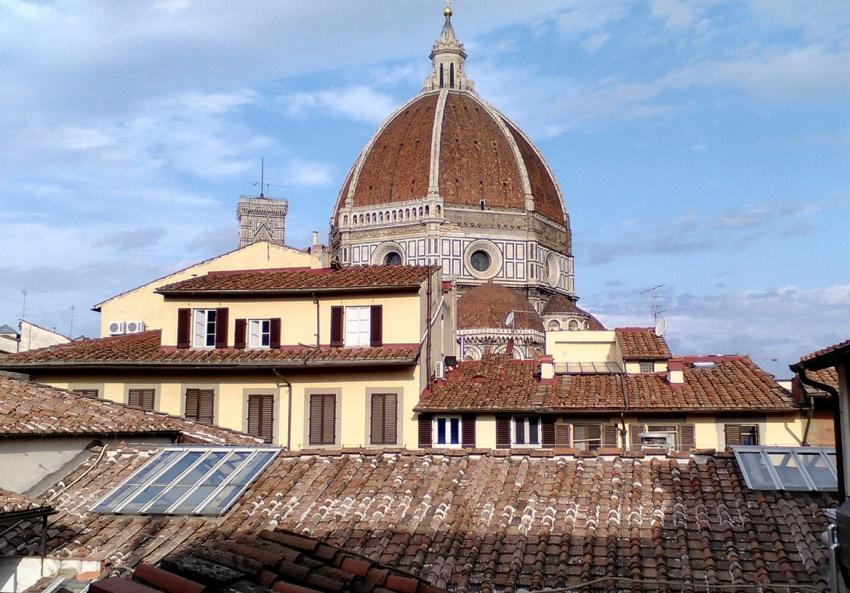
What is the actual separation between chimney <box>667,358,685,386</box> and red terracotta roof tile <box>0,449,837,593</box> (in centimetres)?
1330

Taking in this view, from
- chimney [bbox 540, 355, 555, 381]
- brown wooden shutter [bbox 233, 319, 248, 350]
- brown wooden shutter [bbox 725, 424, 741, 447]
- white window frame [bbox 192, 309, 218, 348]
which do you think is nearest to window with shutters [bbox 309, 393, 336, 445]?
brown wooden shutter [bbox 233, 319, 248, 350]

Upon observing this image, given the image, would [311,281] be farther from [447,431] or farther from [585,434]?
[585,434]

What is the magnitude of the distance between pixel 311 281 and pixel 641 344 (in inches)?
441

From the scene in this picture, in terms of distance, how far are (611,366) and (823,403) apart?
836 cm

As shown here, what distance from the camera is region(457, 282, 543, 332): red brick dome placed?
258 ft

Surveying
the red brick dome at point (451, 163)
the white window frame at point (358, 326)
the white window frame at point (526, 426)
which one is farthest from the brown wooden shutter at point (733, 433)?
the red brick dome at point (451, 163)

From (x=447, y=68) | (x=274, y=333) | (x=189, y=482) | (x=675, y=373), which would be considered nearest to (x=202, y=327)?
(x=274, y=333)

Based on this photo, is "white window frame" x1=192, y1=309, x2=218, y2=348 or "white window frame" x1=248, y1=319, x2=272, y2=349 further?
"white window frame" x1=192, y1=309, x2=218, y2=348

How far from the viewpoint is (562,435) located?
26.6m

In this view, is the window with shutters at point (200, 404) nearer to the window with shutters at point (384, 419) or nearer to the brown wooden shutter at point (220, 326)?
the brown wooden shutter at point (220, 326)

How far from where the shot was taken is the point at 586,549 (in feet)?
37.5

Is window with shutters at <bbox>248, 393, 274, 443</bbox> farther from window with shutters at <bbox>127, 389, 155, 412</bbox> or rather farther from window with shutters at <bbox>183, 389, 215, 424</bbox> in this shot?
window with shutters at <bbox>127, 389, 155, 412</bbox>

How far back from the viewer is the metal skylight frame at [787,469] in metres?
13.3

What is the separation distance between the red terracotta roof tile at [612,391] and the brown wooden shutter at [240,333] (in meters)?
5.70
